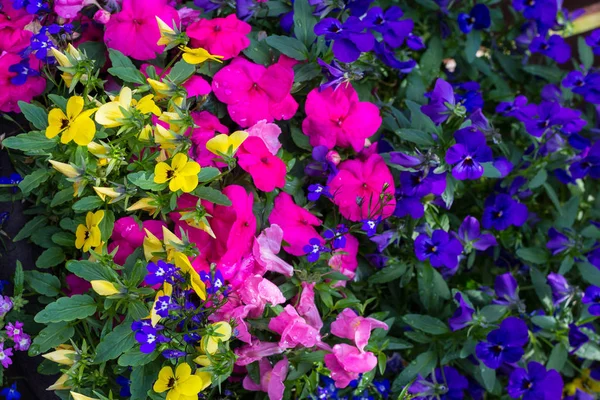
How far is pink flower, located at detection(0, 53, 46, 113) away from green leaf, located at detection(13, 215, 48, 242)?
227 millimetres

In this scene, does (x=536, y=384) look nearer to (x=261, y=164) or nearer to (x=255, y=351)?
(x=255, y=351)

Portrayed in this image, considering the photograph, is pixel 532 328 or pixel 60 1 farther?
pixel 532 328

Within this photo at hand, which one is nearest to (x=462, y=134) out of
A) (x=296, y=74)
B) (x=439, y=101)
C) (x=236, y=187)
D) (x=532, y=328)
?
(x=439, y=101)

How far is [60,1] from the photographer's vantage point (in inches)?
57.1

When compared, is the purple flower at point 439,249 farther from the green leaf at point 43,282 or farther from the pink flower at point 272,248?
the green leaf at point 43,282

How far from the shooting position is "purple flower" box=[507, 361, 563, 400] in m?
1.65

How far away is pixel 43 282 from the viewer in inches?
55.4

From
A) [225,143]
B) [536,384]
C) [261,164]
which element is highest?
[225,143]

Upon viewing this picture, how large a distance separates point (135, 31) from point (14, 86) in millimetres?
264

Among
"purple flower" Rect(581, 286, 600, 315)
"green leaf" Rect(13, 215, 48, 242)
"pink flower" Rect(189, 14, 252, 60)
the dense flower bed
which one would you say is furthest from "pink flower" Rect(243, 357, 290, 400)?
"purple flower" Rect(581, 286, 600, 315)

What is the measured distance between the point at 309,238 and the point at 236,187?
0.64 ft

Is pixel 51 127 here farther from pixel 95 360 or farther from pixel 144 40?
pixel 95 360

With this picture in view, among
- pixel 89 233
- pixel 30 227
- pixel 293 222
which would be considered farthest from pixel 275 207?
pixel 30 227

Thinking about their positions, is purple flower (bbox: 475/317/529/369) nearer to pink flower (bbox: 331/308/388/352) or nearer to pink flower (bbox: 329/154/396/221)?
pink flower (bbox: 331/308/388/352)
